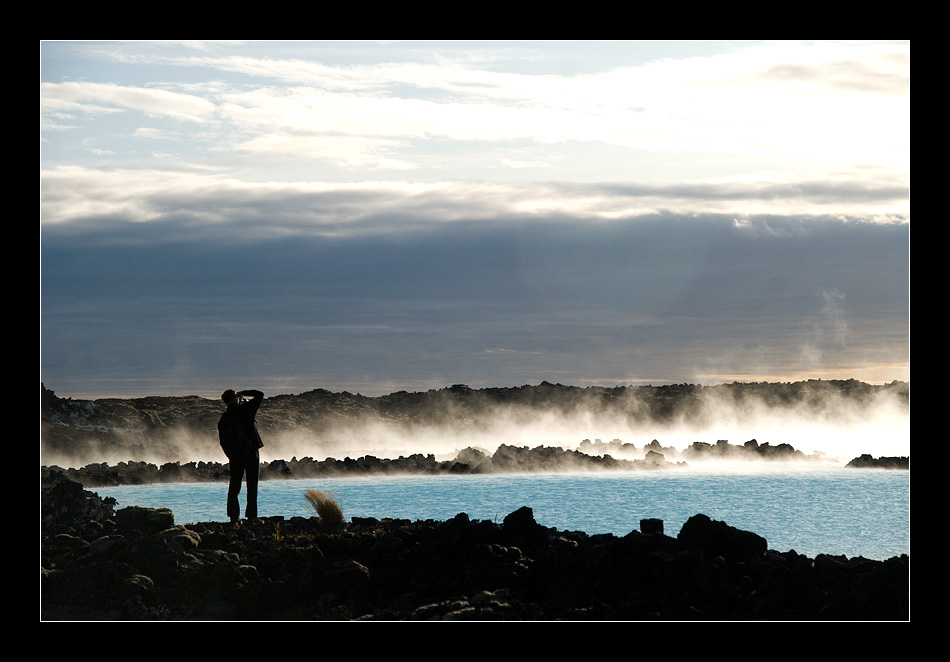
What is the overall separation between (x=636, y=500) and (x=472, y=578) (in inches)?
594

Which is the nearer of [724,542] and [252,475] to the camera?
[724,542]

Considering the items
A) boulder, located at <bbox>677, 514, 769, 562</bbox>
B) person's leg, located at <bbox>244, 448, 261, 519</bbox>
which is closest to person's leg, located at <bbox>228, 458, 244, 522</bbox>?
person's leg, located at <bbox>244, 448, 261, 519</bbox>

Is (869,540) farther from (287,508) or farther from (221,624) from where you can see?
(221,624)

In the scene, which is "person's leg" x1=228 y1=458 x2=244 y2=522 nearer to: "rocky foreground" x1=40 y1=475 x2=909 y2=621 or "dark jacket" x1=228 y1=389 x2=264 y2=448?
"dark jacket" x1=228 y1=389 x2=264 y2=448

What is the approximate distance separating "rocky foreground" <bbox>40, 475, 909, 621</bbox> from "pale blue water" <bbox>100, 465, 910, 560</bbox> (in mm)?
3151

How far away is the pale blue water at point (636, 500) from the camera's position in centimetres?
1870

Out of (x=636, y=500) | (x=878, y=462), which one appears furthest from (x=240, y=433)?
(x=878, y=462)

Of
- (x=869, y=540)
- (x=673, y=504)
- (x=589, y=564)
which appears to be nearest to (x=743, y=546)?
(x=589, y=564)

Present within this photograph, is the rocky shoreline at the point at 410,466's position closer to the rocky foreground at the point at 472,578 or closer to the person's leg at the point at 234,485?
the person's leg at the point at 234,485

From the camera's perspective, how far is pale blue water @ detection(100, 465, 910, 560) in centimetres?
1870

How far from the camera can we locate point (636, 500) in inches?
930

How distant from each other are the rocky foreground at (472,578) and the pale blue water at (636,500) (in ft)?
10.3

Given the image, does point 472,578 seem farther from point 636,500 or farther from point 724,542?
point 636,500

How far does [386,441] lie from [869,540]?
39.4m
